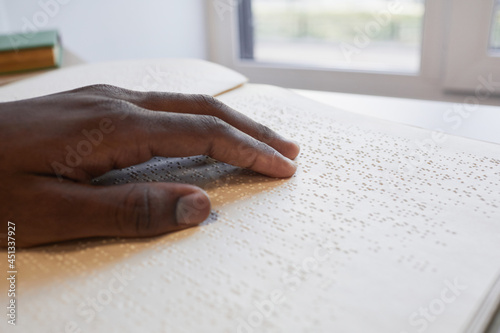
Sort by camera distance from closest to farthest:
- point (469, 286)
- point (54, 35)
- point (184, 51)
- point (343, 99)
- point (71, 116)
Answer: point (469, 286) → point (71, 116) → point (343, 99) → point (54, 35) → point (184, 51)

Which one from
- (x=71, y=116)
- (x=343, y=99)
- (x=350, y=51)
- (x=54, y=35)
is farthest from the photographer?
(x=350, y=51)

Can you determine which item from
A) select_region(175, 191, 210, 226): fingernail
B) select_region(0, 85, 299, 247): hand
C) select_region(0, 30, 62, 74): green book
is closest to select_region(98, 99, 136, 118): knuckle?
select_region(0, 85, 299, 247): hand

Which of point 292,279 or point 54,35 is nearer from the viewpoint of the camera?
point 292,279

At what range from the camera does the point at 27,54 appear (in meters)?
1.05

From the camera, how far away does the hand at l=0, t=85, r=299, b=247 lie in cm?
42

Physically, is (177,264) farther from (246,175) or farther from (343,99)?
(343,99)

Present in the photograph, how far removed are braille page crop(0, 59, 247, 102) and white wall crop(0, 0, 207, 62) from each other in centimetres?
44

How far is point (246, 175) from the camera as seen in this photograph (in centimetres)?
54

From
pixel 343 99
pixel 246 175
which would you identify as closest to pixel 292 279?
pixel 246 175

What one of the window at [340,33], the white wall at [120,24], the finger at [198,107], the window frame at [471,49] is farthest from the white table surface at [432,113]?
the white wall at [120,24]

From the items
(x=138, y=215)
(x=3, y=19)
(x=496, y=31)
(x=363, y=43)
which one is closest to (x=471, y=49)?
(x=496, y=31)

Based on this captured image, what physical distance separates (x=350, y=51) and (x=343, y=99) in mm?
674

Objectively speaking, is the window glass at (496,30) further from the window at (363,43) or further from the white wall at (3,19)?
the white wall at (3,19)

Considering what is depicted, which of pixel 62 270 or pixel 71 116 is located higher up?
pixel 71 116
